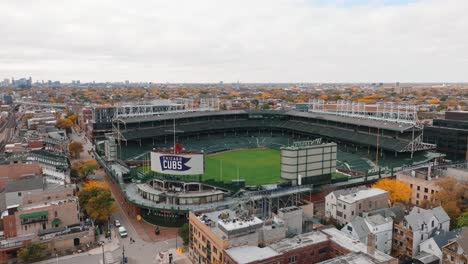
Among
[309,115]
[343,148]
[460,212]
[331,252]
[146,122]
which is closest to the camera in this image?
[331,252]

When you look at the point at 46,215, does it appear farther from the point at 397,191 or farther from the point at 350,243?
the point at 397,191

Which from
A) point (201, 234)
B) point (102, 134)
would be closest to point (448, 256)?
point (201, 234)

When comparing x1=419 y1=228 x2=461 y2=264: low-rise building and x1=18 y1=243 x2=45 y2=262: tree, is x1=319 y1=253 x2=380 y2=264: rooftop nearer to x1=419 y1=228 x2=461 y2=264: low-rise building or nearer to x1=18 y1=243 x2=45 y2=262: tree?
x1=419 y1=228 x2=461 y2=264: low-rise building

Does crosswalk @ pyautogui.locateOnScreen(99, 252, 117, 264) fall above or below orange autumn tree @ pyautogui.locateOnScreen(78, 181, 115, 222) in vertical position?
below

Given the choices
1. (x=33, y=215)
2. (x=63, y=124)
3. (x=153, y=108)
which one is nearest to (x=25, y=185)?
(x=33, y=215)

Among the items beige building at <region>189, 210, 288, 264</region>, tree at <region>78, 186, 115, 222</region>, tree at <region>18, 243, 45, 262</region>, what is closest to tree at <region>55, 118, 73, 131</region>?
tree at <region>78, 186, 115, 222</region>

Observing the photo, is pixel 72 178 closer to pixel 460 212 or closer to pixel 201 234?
pixel 201 234
